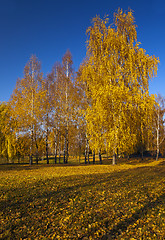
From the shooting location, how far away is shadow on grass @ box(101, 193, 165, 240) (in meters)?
3.68

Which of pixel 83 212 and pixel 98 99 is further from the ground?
pixel 98 99

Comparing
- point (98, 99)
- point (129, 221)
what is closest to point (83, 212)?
point (129, 221)

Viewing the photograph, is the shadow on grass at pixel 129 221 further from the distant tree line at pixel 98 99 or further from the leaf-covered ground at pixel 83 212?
the distant tree line at pixel 98 99

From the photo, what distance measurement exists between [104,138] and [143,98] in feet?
17.2

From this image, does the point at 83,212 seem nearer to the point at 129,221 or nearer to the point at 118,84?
the point at 129,221

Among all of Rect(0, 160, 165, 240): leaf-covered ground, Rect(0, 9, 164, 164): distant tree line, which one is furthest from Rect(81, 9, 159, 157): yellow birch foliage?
Rect(0, 160, 165, 240): leaf-covered ground

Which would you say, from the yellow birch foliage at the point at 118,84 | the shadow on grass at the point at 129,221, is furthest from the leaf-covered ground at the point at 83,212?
the yellow birch foliage at the point at 118,84

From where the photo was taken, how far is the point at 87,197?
612 centimetres

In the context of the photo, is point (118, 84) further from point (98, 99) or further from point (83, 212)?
point (83, 212)

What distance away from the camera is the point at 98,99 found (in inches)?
614

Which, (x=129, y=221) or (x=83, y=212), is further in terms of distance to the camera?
(x=83, y=212)

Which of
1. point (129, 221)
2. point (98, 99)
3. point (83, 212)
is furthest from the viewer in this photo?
point (98, 99)

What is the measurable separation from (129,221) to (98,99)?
481 inches

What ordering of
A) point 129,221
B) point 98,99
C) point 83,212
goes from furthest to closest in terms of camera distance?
point 98,99 < point 83,212 < point 129,221
